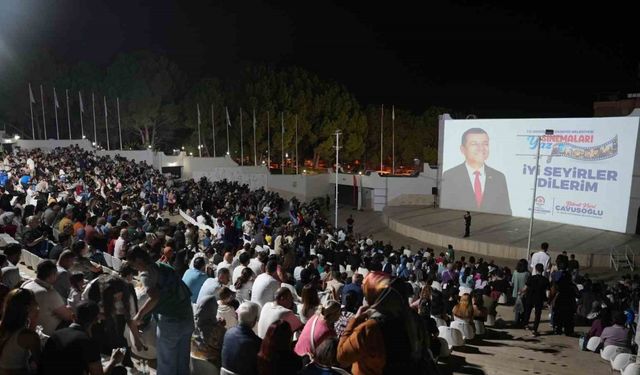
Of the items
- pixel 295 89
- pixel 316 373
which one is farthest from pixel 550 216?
pixel 295 89

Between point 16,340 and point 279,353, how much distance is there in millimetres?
1759

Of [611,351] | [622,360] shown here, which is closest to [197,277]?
[622,360]

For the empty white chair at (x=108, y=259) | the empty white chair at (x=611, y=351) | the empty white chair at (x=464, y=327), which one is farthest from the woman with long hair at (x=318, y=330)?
the empty white chair at (x=108, y=259)

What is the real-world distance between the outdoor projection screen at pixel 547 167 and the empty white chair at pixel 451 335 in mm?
16035

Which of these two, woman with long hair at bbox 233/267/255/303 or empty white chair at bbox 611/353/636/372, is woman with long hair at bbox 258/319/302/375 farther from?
empty white chair at bbox 611/353/636/372

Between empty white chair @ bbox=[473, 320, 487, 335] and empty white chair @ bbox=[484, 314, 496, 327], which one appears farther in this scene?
empty white chair @ bbox=[484, 314, 496, 327]

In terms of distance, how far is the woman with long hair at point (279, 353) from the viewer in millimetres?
3418

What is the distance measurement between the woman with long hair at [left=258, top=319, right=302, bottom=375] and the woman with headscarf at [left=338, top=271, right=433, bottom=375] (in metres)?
0.65

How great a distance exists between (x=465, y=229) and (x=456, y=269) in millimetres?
10039

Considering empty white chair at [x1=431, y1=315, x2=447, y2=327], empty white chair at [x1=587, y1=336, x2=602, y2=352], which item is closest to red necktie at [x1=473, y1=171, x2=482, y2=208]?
empty white chair at [x1=587, y1=336, x2=602, y2=352]

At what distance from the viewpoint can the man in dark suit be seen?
23.5 m

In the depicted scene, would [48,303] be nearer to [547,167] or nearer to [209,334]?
[209,334]

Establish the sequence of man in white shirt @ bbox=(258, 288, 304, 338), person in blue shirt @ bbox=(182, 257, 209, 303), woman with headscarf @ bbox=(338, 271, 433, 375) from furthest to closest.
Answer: person in blue shirt @ bbox=(182, 257, 209, 303)
man in white shirt @ bbox=(258, 288, 304, 338)
woman with headscarf @ bbox=(338, 271, 433, 375)

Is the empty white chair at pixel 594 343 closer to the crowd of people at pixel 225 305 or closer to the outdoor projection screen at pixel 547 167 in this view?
the crowd of people at pixel 225 305
